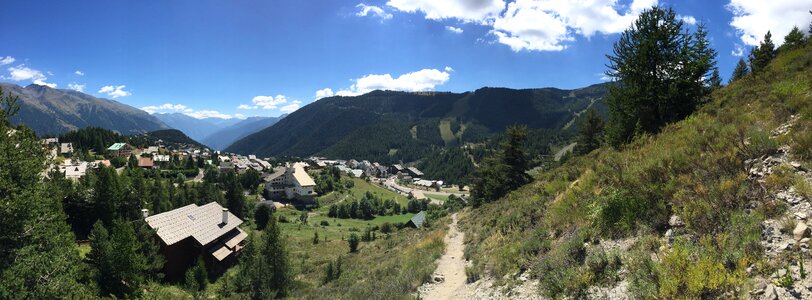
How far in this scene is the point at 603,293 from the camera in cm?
743

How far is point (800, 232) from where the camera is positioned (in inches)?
233

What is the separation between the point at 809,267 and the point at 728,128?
607 cm

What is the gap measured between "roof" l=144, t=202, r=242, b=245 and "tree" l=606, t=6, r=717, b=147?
3823cm

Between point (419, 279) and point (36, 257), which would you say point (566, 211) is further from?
point (36, 257)

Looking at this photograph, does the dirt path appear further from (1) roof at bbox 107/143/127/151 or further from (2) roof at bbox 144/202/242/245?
(1) roof at bbox 107/143/127/151

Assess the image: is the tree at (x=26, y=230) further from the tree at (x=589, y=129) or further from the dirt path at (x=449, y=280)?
the tree at (x=589, y=129)

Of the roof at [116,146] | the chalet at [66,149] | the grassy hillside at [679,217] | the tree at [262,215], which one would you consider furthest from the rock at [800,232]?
the roof at [116,146]

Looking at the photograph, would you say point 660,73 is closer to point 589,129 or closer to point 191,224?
point 589,129

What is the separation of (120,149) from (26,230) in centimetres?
14416

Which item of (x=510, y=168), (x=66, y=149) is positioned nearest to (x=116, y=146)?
(x=66, y=149)

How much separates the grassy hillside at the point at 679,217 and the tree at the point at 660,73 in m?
4.44

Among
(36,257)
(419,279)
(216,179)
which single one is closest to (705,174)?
(419,279)

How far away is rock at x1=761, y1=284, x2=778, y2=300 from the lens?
5.23m

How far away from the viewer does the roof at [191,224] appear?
35.6 meters
